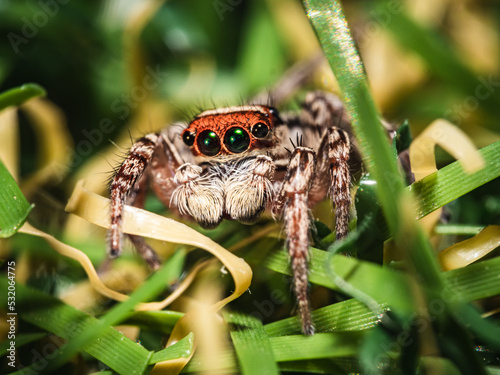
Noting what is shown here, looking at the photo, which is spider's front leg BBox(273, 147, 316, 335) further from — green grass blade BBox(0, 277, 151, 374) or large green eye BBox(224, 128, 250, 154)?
green grass blade BBox(0, 277, 151, 374)

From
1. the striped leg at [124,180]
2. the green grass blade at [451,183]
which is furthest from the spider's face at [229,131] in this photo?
the green grass blade at [451,183]

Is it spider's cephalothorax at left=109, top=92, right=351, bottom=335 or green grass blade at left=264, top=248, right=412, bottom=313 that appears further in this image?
spider's cephalothorax at left=109, top=92, right=351, bottom=335

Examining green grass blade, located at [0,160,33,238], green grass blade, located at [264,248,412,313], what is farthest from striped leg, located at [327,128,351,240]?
green grass blade, located at [0,160,33,238]

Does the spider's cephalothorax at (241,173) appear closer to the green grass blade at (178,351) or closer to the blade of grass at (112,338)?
the blade of grass at (112,338)

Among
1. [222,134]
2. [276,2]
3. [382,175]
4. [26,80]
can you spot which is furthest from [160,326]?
[276,2]

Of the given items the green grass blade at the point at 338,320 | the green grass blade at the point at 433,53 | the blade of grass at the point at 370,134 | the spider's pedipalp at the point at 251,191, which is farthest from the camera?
the green grass blade at the point at 433,53

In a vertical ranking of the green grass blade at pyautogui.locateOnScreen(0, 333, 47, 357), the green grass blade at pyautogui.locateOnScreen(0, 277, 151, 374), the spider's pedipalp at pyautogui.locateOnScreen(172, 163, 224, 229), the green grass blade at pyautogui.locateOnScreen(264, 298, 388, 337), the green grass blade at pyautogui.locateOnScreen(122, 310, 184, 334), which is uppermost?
the spider's pedipalp at pyautogui.locateOnScreen(172, 163, 224, 229)
